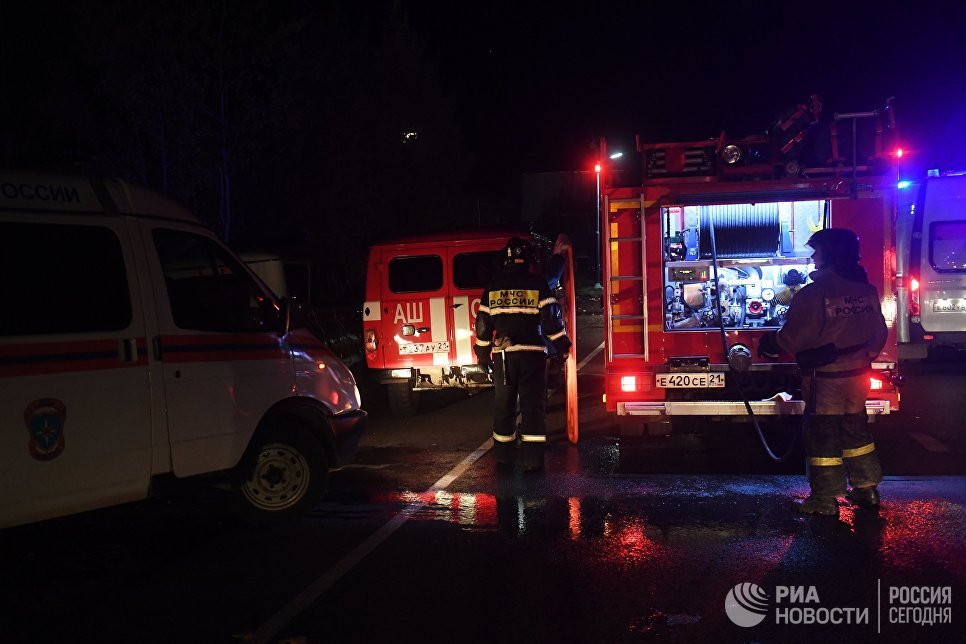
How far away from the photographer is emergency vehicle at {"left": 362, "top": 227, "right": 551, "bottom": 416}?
9617mm

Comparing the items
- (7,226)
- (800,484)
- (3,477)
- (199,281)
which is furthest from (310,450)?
(800,484)

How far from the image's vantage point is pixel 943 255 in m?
12.8

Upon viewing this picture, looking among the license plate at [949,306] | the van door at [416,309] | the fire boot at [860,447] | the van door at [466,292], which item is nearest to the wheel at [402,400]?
the van door at [416,309]

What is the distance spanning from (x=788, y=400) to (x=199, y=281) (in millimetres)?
4788

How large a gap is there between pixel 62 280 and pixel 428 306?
527 centimetres

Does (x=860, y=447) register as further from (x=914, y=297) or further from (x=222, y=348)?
(x=914, y=297)

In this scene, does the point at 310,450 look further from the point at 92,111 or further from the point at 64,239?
the point at 92,111

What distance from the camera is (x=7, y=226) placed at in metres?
4.58

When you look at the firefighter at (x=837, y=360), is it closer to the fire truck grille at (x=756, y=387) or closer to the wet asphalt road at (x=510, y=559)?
the wet asphalt road at (x=510, y=559)

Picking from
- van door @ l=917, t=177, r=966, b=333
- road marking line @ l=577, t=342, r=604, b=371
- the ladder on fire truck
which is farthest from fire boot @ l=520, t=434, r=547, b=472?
van door @ l=917, t=177, r=966, b=333

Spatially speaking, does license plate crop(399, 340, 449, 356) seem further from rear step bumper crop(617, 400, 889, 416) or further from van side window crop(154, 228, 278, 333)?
van side window crop(154, 228, 278, 333)

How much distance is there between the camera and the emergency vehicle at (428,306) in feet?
31.6

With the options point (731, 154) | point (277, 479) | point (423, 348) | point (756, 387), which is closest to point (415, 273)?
point (423, 348)

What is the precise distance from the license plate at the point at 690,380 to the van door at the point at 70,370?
4.20m
